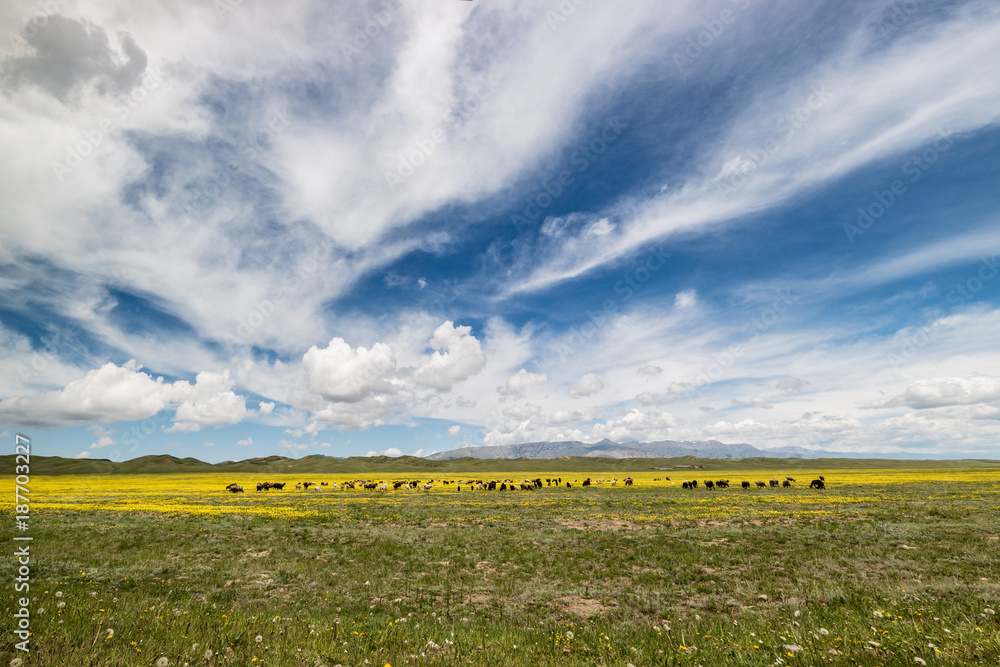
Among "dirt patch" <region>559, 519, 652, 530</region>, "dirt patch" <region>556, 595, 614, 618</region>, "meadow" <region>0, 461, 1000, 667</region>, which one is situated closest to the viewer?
"meadow" <region>0, 461, 1000, 667</region>

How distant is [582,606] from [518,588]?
2811mm

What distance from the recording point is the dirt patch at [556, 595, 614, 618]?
13555 mm

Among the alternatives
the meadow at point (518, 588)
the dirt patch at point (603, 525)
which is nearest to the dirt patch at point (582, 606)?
the meadow at point (518, 588)

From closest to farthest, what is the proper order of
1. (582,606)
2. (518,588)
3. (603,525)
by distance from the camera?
(582,606)
(518,588)
(603,525)

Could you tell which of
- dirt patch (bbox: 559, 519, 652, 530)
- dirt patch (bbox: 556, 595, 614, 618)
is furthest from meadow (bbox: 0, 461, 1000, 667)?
dirt patch (bbox: 559, 519, 652, 530)

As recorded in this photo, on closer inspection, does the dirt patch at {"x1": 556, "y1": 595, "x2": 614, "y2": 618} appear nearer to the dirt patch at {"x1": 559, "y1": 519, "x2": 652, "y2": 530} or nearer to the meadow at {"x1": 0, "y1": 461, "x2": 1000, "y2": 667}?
the meadow at {"x1": 0, "y1": 461, "x2": 1000, "y2": 667}

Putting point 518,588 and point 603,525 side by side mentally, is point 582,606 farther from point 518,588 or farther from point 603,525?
point 603,525

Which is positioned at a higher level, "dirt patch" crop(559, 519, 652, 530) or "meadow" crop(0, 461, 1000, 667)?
"meadow" crop(0, 461, 1000, 667)

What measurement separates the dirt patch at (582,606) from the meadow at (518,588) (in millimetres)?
110

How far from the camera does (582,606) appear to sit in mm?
14211

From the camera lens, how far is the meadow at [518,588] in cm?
832

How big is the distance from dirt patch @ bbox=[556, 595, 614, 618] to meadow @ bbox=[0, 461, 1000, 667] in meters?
0.11

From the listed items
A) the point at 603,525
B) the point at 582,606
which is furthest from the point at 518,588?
the point at 603,525

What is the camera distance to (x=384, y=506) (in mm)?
41125
